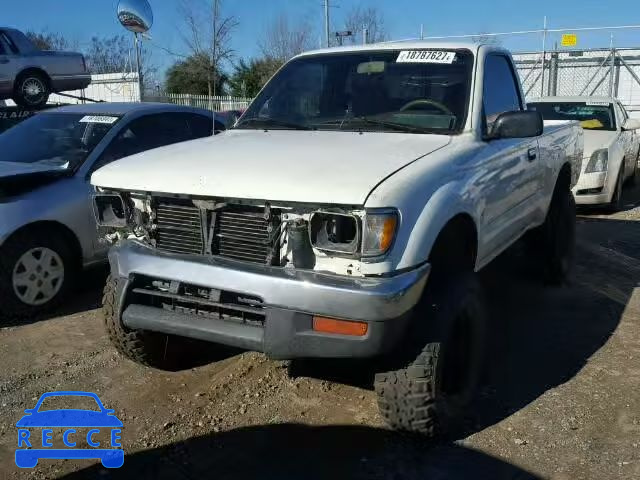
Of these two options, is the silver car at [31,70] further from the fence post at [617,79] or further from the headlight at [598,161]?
the fence post at [617,79]

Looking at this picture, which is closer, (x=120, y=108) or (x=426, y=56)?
(x=426, y=56)

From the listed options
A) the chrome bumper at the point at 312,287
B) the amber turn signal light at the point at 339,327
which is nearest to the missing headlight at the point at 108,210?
the chrome bumper at the point at 312,287

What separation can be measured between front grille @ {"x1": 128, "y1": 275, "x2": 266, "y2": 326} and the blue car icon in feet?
2.30

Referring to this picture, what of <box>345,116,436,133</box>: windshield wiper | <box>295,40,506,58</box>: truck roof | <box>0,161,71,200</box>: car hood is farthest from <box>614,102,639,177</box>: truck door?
<box>0,161,71,200</box>: car hood

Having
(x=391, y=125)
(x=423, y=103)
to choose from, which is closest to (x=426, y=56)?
(x=423, y=103)

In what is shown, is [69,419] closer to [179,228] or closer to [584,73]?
[179,228]

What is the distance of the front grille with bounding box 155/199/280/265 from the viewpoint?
3.00m

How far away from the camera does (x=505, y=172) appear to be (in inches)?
161

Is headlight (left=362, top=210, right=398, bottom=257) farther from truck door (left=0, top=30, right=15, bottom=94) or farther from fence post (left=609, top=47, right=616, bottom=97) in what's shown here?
fence post (left=609, top=47, right=616, bottom=97)

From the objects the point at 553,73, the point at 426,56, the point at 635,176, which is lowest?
the point at 635,176

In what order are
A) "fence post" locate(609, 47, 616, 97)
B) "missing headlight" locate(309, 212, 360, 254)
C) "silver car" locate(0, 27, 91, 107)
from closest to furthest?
"missing headlight" locate(309, 212, 360, 254)
"silver car" locate(0, 27, 91, 107)
"fence post" locate(609, 47, 616, 97)

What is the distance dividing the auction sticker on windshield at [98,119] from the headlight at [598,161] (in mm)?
6415

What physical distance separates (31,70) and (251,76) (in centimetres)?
1770

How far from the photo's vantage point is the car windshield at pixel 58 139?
552 centimetres
